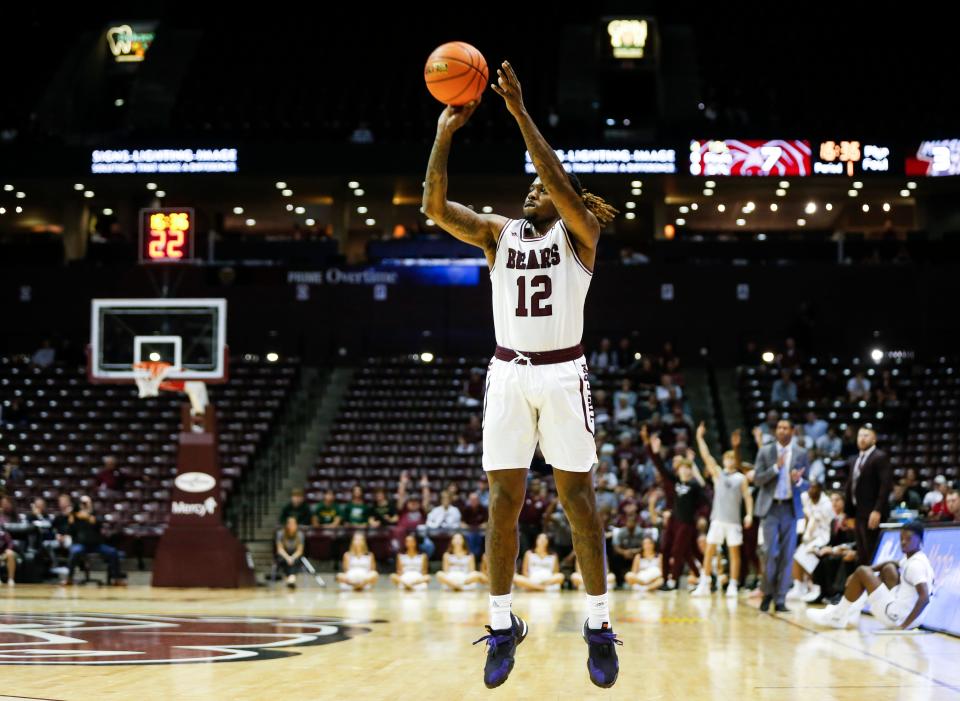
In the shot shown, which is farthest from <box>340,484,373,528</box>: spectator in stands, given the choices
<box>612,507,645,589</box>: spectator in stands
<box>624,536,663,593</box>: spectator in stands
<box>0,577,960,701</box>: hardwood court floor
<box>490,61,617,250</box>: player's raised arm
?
<box>490,61,617,250</box>: player's raised arm

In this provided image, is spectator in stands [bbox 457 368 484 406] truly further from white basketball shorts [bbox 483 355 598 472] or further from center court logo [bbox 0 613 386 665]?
white basketball shorts [bbox 483 355 598 472]

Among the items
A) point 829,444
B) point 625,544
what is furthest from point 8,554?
point 829,444

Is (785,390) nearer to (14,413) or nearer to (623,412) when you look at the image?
(623,412)

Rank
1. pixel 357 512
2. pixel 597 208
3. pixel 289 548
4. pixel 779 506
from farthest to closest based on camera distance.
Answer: pixel 357 512, pixel 289 548, pixel 779 506, pixel 597 208

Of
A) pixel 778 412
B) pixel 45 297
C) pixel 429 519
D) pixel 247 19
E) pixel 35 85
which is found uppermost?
pixel 247 19

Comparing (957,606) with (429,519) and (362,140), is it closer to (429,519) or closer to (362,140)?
(429,519)

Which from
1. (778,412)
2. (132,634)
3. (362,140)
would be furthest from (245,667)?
(362,140)

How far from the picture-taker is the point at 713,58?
3047cm

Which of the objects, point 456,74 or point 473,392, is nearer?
point 456,74

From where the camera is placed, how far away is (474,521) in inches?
740

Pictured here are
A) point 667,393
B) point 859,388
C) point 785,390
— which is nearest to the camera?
point 667,393

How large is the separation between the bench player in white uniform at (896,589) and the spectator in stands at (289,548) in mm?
9571

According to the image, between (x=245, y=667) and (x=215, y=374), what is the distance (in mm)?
11061

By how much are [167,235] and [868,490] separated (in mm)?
11947
